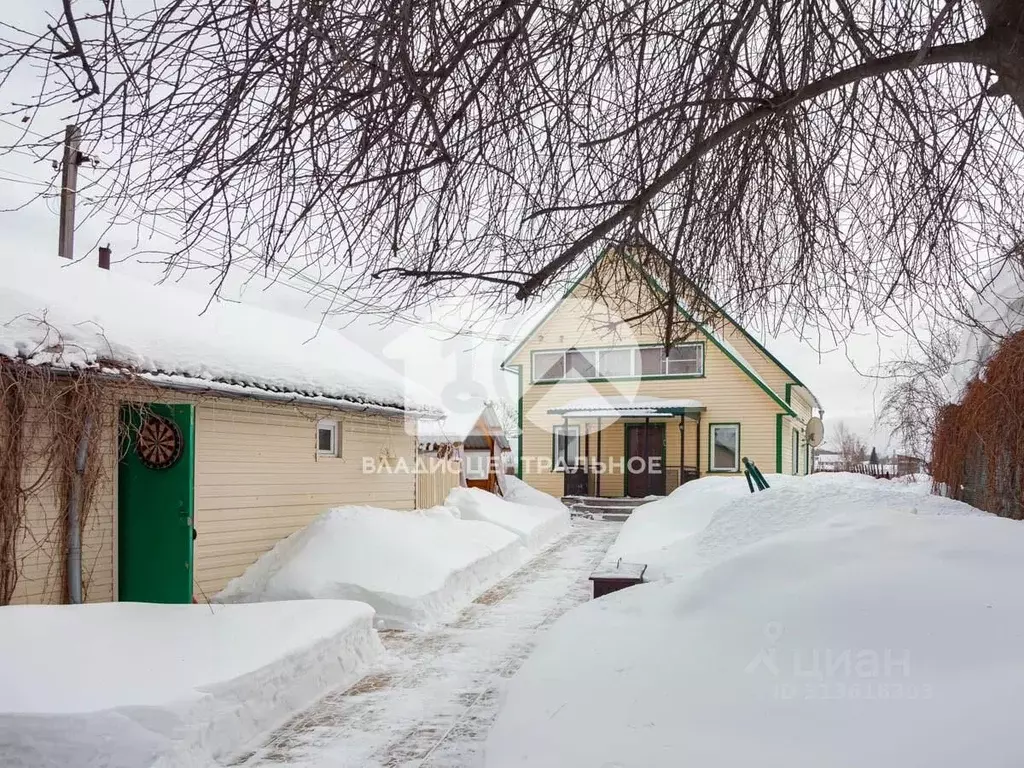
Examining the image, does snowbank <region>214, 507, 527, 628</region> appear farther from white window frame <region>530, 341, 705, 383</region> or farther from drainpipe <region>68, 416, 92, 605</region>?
white window frame <region>530, 341, 705, 383</region>

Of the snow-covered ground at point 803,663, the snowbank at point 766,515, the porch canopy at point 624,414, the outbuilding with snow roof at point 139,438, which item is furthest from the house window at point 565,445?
the snow-covered ground at point 803,663

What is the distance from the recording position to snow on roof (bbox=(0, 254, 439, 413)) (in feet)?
20.1

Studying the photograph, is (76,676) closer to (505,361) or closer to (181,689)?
(181,689)

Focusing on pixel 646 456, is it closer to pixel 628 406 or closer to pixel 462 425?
pixel 628 406

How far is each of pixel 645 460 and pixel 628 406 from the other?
184 centimetres

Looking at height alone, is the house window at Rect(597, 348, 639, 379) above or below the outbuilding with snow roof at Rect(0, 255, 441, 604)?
above

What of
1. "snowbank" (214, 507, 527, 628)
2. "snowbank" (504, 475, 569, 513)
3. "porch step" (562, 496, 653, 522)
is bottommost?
"porch step" (562, 496, 653, 522)

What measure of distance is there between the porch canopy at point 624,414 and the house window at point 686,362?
2.83 ft

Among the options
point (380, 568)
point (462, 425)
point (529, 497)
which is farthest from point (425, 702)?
point (462, 425)

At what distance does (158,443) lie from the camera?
23.2 ft

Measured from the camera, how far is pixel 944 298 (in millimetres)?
4379

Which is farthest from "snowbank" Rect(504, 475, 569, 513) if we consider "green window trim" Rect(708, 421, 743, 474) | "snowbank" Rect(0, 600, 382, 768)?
"snowbank" Rect(0, 600, 382, 768)

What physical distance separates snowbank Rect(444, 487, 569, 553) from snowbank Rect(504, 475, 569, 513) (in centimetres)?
206

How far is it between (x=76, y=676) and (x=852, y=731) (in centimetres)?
421
